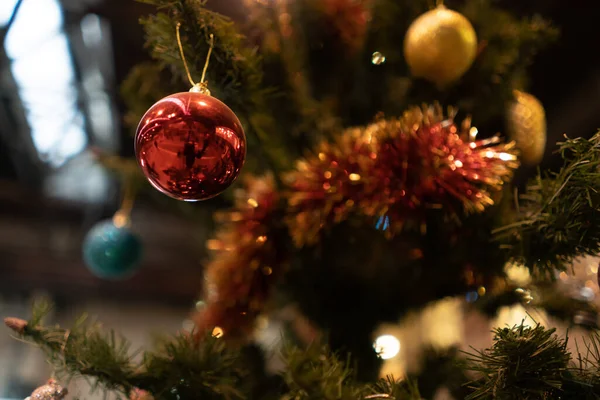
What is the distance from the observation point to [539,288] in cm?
58

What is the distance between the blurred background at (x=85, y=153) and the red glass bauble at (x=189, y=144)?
0.31 meters

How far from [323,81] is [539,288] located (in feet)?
1.16

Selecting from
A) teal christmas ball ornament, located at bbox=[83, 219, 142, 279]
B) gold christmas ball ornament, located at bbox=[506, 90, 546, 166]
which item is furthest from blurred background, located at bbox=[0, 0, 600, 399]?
gold christmas ball ornament, located at bbox=[506, 90, 546, 166]

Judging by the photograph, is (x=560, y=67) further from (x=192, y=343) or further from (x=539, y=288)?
(x=192, y=343)

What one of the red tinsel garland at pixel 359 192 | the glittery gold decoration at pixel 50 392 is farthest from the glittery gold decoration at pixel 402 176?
the glittery gold decoration at pixel 50 392

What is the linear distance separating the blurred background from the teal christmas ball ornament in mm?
78

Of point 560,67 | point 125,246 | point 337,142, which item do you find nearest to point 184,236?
point 125,246

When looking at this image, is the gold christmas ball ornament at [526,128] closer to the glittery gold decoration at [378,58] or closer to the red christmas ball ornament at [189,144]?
the glittery gold decoration at [378,58]

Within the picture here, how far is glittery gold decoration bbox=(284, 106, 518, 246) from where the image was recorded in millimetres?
442

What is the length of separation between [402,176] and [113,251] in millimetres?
545

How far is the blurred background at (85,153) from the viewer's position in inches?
39.9

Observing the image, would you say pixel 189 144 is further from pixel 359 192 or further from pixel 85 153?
pixel 85 153

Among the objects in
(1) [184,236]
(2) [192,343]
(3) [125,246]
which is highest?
(2) [192,343]

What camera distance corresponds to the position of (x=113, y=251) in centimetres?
82
